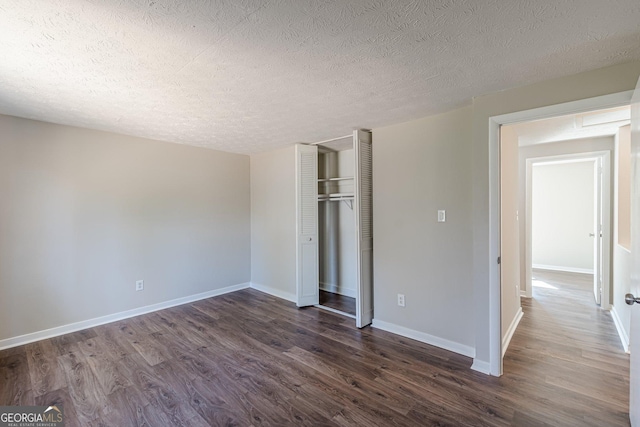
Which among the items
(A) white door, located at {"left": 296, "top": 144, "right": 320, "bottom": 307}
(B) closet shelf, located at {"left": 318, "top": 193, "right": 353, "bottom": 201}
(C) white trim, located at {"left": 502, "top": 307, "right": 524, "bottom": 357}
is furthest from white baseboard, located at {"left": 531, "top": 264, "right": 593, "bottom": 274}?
(A) white door, located at {"left": 296, "top": 144, "right": 320, "bottom": 307}

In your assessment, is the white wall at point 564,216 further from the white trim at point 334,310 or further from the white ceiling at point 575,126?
the white trim at point 334,310

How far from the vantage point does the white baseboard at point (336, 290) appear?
446 cm

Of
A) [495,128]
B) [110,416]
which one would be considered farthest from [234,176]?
[495,128]

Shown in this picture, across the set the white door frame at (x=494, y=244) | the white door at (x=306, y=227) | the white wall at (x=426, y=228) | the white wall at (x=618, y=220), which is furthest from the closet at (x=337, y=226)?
the white wall at (x=618, y=220)

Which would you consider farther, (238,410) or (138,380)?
(138,380)

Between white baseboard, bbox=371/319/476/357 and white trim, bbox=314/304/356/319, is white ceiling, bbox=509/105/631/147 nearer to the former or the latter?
white baseboard, bbox=371/319/476/357

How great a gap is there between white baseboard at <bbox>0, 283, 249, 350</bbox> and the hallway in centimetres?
386

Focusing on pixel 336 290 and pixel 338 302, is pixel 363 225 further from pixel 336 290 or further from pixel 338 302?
pixel 336 290

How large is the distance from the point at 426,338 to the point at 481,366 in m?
0.58

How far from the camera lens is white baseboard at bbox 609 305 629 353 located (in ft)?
8.79

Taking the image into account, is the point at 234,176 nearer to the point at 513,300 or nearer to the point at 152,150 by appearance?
the point at 152,150

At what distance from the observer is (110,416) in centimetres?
187

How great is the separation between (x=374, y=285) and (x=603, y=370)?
1.99 m

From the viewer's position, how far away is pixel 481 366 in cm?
232
